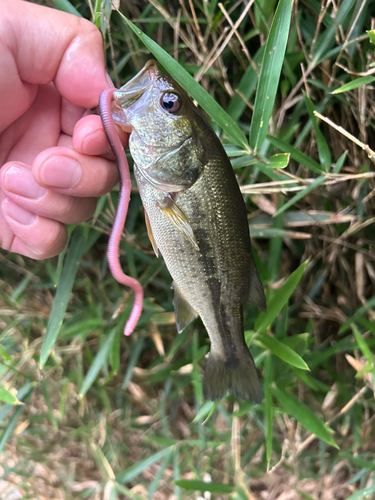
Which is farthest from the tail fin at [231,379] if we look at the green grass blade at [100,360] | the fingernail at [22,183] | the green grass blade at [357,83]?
the green grass blade at [357,83]

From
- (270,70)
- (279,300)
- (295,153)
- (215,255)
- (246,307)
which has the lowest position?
(246,307)

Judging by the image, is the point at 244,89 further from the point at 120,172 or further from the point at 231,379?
the point at 231,379

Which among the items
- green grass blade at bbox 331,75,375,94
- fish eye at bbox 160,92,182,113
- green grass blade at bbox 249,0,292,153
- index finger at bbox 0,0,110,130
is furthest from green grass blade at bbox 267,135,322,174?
index finger at bbox 0,0,110,130

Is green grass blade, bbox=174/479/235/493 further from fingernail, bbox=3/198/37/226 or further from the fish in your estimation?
fingernail, bbox=3/198/37/226

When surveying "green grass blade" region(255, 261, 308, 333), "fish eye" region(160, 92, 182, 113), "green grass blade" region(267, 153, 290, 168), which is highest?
"fish eye" region(160, 92, 182, 113)

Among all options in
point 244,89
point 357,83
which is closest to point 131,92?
point 244,89

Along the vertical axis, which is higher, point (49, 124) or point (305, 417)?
point (49, 124)

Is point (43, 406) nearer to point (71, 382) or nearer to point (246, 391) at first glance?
point (71, 382)
